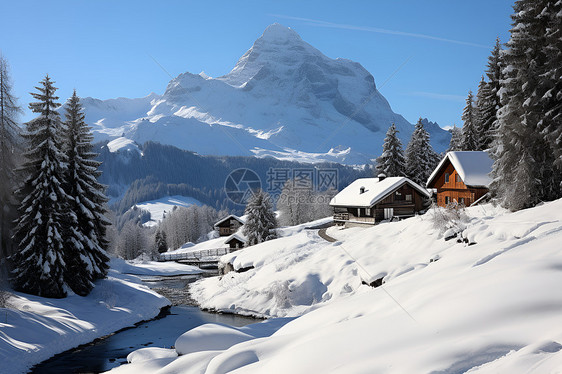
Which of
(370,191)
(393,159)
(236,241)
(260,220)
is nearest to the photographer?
(370,191)

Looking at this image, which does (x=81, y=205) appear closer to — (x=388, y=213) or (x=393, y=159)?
(x=388, y=213)

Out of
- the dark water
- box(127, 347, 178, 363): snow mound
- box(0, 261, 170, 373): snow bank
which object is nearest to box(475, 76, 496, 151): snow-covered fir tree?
the dark water

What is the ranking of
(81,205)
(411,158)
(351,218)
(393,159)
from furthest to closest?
(411,158) < (393,159) < (351,218) < (81,205)

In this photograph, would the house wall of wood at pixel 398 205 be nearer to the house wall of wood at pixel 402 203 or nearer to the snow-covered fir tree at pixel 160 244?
the house wall of wood at pixel 402 203

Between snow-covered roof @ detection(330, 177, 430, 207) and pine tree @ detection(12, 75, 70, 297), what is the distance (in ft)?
108

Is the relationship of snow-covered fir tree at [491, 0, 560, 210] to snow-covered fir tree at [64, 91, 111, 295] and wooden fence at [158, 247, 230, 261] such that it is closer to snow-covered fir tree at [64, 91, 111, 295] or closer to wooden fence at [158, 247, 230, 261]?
snow-covered fir tree at [64, 91, 111, 295]

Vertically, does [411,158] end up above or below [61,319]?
above

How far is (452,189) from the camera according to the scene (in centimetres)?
4125

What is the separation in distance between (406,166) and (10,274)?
5058cm

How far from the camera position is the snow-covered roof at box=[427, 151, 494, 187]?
37531mm

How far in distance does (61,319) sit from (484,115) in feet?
161

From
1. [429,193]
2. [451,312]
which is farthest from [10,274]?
[429,193]

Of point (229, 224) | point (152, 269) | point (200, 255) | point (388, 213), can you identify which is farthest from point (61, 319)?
point (229, 224)

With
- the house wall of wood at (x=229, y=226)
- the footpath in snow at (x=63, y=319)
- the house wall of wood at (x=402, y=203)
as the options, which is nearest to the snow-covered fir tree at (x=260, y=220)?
the house wall of wood at (x=402, y=203)
